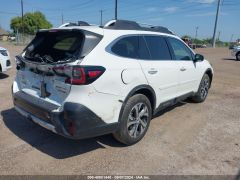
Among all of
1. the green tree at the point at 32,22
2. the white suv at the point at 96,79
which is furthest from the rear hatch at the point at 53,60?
the green tree at the point at 32,22

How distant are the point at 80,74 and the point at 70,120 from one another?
1.91 feet

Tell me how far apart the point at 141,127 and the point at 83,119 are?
130cm

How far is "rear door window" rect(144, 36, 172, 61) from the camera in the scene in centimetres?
430

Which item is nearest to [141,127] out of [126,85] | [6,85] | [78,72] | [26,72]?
[126,85]

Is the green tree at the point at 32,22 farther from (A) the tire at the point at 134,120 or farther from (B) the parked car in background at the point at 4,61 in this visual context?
(A) the tire at the point at 134,120

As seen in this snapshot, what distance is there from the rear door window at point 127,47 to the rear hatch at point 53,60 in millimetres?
323

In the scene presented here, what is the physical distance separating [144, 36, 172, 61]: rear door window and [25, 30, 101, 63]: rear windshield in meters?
1.23

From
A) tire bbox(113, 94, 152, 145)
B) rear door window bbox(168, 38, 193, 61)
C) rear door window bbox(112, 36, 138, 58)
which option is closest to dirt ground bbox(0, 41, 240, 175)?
tire bbox(113, 94, 152, 145)

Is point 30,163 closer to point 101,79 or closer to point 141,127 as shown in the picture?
point 101,79

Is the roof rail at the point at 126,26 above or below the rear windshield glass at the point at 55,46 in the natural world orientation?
above

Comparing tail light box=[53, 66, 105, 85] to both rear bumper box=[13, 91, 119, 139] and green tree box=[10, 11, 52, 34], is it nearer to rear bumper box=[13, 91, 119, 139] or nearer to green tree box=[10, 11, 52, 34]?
rear bumper box=[13, 91, 119, 139]

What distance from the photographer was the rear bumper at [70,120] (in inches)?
122

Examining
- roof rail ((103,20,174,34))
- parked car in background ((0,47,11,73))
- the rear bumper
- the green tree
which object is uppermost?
roof rail ((103,20,174,34))

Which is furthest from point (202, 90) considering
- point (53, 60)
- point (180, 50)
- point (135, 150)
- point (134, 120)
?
point (53, 60)
